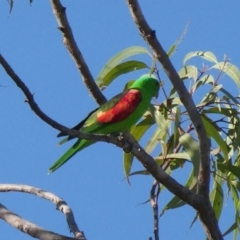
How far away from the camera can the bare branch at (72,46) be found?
9.37 ft

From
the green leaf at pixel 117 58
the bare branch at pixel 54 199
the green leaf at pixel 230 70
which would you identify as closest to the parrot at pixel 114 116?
the green leaf at pixel 117 58

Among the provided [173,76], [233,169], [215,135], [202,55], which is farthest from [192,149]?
[202,55]

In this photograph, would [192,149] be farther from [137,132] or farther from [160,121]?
[137,132]

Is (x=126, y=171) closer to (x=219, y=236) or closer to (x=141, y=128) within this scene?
(x=141, y=128)

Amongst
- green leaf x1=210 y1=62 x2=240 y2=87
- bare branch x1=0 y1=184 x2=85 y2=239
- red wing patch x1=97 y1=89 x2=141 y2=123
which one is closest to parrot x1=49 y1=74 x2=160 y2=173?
red wing patch x1=97 y1=89 x2=141 y2=123

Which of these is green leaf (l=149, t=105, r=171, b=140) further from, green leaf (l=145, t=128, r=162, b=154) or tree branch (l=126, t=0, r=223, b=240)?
tree branch (l=126, t=0, r=223, b=240)

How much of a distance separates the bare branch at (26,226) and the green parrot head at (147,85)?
0.99 meters

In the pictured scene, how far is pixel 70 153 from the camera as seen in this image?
317 centimetres

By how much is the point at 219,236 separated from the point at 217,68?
2.31 ft

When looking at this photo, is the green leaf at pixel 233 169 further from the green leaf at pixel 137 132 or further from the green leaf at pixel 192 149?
the green leaf at pixel 137 132

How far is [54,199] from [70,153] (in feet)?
1.84

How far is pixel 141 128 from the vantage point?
3318mm

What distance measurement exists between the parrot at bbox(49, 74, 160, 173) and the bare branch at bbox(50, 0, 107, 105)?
17 centimetres

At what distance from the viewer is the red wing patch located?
3.17 metres
